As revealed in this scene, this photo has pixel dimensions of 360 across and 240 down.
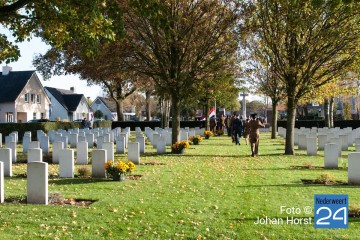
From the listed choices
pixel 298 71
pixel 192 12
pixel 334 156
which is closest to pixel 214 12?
pixel 192 12

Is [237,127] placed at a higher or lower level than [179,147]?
higher

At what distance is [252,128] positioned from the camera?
1967 cm

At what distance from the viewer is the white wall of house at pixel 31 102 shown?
169 ft

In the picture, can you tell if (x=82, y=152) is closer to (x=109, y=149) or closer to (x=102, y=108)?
(x=109, y=149)

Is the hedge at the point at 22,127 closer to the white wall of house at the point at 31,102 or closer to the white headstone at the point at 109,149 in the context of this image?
the white wall of house at the point at 31,102

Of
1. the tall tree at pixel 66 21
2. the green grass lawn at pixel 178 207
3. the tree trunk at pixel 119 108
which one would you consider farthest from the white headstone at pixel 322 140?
the tree trunk at pixel 119 108

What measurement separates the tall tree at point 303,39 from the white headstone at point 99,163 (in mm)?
10379

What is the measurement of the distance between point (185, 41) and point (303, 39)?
5.64 meters

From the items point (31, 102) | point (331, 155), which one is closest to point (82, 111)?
point (31, 102)

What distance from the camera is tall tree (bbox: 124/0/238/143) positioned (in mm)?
21500

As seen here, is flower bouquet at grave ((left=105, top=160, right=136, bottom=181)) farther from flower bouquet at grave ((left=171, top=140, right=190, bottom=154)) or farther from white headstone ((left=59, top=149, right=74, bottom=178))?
flower bouquet at grave ((left=171, top=140, right=190, bottom=154))

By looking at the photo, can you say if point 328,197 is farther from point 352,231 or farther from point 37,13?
point 37,13

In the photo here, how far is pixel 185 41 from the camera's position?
22.0 metres

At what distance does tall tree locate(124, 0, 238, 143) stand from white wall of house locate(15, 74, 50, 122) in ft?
106
